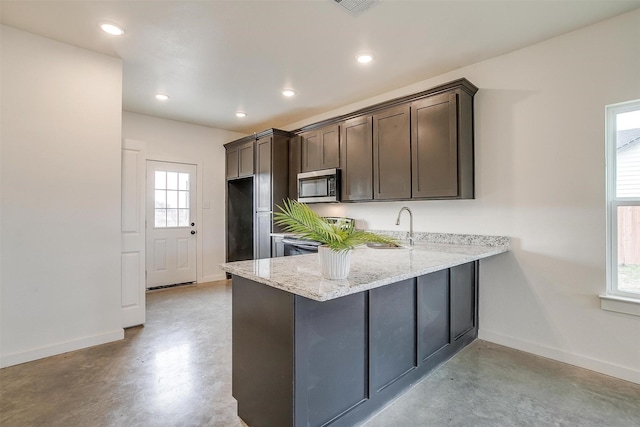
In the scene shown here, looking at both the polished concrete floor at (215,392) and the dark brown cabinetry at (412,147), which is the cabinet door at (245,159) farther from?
the polished concrete floor at (215,392)

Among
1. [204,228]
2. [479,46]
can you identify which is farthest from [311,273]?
[204,228]

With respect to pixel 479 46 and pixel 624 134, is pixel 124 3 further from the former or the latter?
pixel 624 134

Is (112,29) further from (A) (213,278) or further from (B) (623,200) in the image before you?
(B) (623,200)

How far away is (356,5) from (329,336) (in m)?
2.21

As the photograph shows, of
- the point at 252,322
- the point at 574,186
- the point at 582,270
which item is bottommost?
the point at 252,322

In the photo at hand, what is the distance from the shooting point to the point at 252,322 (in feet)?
5.61

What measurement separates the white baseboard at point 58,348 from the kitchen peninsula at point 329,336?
185 centimetres

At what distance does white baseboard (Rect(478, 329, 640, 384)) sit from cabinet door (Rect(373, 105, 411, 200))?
158 centimetres

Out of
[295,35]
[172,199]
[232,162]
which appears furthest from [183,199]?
[295,35]

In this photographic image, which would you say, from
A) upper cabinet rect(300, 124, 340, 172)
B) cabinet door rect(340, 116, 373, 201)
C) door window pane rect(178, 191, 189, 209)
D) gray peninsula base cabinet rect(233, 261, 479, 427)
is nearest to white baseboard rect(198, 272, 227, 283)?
door window pane rect(178, 191, 189, 209)

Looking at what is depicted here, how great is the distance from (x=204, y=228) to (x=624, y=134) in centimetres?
539

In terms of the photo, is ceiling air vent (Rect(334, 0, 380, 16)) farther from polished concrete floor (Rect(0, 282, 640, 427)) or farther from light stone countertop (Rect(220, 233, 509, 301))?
polished concrete floor (Rect(0, 282, 640, 427))

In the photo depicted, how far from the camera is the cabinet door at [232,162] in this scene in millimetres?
5289

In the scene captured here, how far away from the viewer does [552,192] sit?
102 inches
